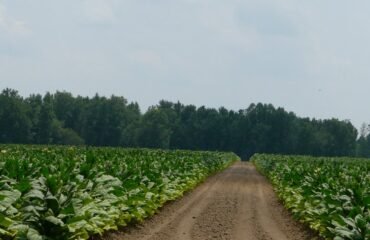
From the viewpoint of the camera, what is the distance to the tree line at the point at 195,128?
130500 millimetres

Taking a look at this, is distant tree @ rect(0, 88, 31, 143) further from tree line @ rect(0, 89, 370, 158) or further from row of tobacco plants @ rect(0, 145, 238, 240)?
row of tobacco plants @ rect(0, 145, 238, 240)

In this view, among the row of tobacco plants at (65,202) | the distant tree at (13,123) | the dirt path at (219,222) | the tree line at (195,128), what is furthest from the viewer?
the tree line at (195,128)

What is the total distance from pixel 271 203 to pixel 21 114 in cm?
10011

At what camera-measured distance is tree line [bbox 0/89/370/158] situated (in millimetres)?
130500

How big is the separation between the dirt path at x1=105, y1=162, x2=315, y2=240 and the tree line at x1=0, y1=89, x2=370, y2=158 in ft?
345

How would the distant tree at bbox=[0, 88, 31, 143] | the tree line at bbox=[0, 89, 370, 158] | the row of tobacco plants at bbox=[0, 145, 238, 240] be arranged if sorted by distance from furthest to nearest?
the tree line at bbox=[0, 89, 370, 158] → the distant tree at bbox=[0, 88, 31, 143] → the row of tobacco plants at bbox=[0, 145, 238, 240]

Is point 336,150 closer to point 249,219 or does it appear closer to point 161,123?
point 161,123

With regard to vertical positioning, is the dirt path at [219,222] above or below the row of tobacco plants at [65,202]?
below

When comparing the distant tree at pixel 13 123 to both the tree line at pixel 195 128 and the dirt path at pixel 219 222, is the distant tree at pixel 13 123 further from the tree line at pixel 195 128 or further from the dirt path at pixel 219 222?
the dirt path at pixel 219 222

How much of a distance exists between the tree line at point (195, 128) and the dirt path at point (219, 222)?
10511 cm

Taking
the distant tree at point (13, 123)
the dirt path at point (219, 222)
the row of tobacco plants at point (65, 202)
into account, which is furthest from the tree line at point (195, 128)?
the row of tobacco plants at point (65, 202)

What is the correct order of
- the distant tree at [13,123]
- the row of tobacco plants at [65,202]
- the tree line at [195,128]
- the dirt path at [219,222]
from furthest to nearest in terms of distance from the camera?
the tree line at [195,128] → the distant tree at [13,123] → the dirt path at [219,222] → the row of tobacco plants at [65,202]

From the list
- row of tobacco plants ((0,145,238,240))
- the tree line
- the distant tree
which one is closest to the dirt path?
row of tobacco plants ((0,145,238,240))

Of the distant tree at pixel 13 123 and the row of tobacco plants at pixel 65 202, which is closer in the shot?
the row of tobacco plants at pixel 65 202
